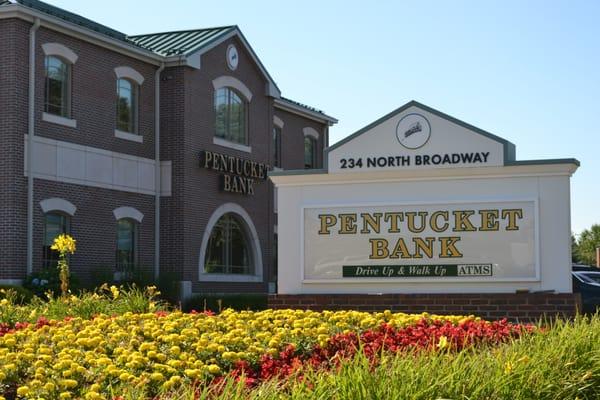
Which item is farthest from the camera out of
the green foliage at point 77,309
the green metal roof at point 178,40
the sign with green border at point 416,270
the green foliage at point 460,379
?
the green metal roof at point 178,40

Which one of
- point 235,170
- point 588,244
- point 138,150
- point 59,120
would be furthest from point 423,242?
point 588,244

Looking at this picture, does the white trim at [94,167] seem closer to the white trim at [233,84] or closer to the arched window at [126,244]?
the arched window at [126,244]

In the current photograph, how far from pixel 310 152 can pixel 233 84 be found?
28.3ft

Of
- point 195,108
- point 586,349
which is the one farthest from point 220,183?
point 586,349

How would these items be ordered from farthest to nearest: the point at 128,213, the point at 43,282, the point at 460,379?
the point at 128,213, the point at 43,282, the point at 460,379

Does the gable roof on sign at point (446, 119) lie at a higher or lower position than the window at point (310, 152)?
lower

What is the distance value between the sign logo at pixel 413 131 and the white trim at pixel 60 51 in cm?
1231

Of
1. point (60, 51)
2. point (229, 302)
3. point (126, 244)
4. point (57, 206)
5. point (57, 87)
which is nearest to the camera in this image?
point (57, 206)

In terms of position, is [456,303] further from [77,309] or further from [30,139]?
[30,139]

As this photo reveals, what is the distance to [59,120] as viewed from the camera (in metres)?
25.2

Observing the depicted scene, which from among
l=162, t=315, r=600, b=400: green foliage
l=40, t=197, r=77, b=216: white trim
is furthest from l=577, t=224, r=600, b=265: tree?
l=162, t=315, r=600, b=400: green foliage

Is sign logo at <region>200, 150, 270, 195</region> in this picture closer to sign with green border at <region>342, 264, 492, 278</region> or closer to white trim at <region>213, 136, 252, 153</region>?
white trim at <region>213, 136, 252, 153</region>

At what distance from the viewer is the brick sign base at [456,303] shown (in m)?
15.1

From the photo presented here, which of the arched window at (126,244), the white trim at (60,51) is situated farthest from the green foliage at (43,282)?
the white trim at (60,51)
